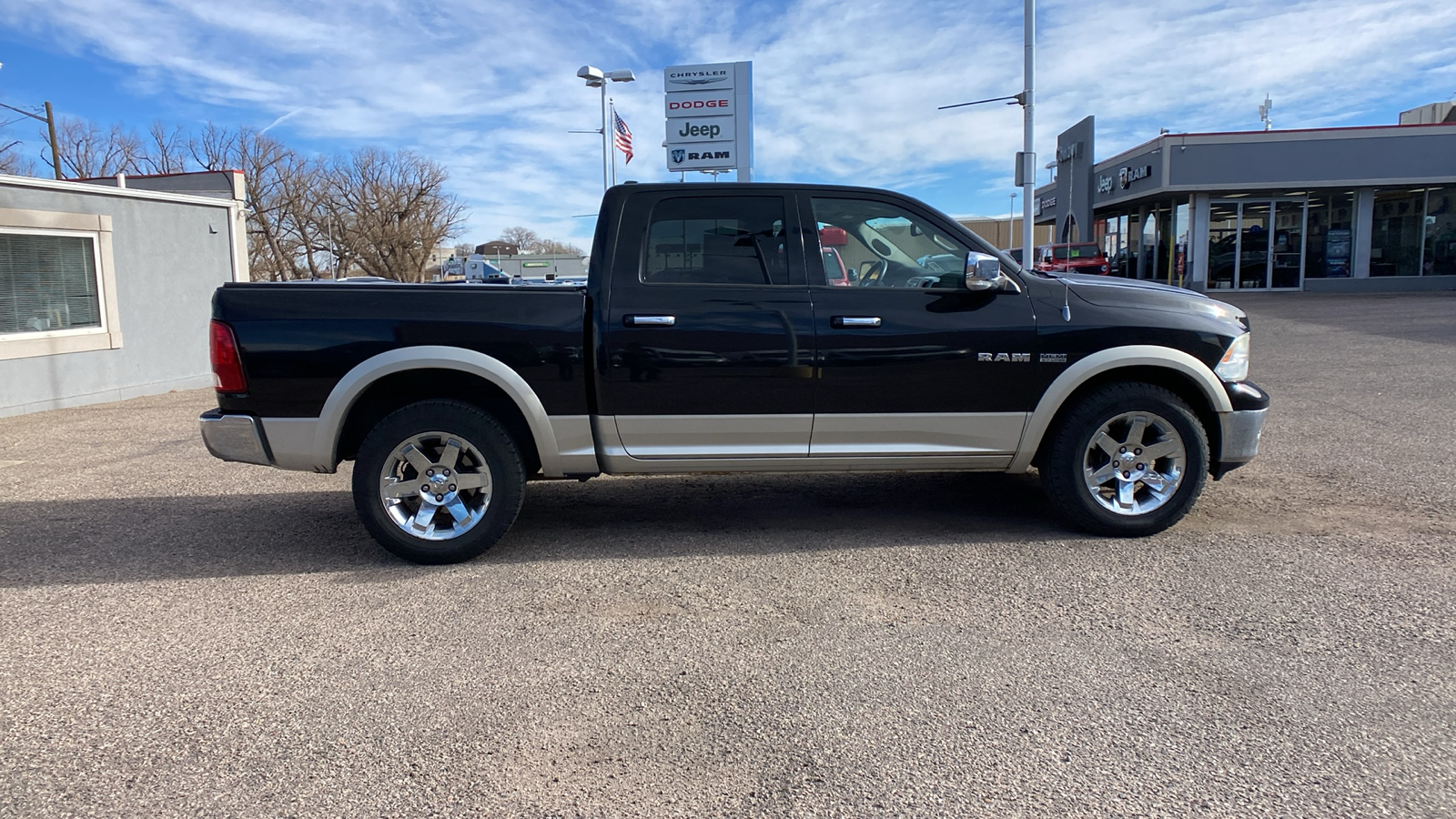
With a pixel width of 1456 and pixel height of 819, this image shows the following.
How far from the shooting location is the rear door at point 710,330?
4828mm

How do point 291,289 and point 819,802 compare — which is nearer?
point 819,802

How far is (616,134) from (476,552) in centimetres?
1949

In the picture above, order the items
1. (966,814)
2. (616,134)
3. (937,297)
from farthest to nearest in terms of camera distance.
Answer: (616,134) < (937,297) < (966,814)

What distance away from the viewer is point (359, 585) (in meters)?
4.62

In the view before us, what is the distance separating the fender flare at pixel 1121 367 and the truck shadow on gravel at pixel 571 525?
2.36 feet

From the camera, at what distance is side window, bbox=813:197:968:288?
501 cm

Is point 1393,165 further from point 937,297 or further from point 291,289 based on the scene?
point 291,289

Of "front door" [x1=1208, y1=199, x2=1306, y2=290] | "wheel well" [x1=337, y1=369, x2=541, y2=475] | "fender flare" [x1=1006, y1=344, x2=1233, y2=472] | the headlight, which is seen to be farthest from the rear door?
"front door" [x1=1208, y1=199, x2=1306, y2=290]

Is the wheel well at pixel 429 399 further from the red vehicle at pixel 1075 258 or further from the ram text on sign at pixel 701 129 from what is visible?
the red vehicle at pixel 1075 258

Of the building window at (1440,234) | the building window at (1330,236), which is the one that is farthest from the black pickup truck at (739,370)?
the building window at (1440,234)

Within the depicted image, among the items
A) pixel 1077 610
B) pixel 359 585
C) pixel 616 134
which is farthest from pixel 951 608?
pixel 616 134

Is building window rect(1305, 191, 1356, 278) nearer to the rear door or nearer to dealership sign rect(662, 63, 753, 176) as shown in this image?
dealership sign rect(662, 63, 753, 176)

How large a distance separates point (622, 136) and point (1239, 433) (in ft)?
66.1

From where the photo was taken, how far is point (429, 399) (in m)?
4.97
